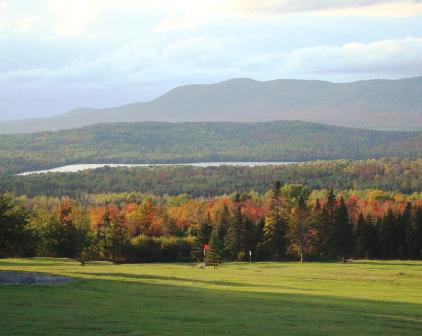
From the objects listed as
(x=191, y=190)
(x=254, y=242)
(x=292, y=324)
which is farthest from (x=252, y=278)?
(x=191, y=190)

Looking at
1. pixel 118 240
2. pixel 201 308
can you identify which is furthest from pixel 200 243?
pixel 201 308

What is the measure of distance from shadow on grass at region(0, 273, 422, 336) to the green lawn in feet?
0.11

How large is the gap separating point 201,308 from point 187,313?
1934 millimetres

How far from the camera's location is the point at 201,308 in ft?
101

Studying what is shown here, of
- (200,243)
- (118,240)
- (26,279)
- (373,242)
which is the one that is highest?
(26,279)

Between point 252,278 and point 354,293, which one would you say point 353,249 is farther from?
point 354,293

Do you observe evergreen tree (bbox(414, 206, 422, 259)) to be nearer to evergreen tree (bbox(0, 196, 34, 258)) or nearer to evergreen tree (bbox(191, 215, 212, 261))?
evergreen tree (bbox(191, 215, 212, 261))

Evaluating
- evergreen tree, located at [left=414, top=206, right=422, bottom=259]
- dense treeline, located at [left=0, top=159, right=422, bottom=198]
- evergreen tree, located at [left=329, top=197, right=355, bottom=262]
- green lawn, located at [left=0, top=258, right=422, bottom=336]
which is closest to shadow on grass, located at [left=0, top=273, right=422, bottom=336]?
green lawn, located at [left=0, top=258, right=422, bottom=336]

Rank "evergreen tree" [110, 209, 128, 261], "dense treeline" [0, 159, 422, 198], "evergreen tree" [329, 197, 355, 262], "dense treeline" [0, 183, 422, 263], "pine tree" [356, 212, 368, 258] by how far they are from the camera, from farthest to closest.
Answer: "dense treeline" [0, 159, 422, 198], "pine tree" [356, 212, 368, 258], "evergreen tree" [329, 197, 355, 262], "dense treeline" [0, 183, 422, 263], "evergreen tree" [110, 209, 128, 261]

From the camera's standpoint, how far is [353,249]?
92.1m

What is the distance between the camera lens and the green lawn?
25062mm

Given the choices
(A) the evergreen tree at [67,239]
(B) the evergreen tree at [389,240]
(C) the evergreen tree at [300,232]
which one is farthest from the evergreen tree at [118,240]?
(B) the evergreen tree at [389,240]

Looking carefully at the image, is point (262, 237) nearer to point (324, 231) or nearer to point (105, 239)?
point (324, 231)

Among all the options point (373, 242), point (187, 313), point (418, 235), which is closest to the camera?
point (187, 313)
